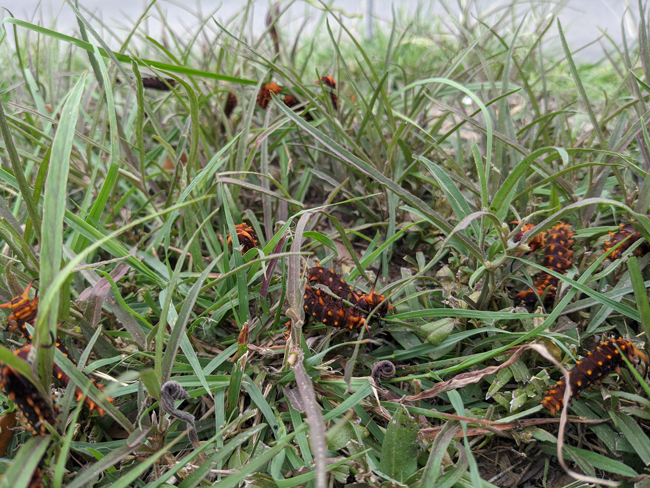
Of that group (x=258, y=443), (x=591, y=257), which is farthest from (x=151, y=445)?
(x=591, y=257)

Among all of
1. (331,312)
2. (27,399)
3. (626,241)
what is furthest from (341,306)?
(626,241)

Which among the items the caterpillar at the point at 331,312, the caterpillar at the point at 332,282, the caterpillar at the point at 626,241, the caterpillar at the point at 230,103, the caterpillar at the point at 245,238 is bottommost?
the caterpillar at the point at 331,312

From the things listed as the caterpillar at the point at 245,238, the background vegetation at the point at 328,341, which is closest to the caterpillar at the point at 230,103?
the background vegetation at the point at 328,341

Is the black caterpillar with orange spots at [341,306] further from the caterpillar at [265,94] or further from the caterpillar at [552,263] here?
the caterpillar at [265,94]

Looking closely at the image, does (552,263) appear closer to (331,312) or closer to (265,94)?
(331,312)

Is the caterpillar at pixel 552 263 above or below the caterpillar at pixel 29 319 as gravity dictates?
above

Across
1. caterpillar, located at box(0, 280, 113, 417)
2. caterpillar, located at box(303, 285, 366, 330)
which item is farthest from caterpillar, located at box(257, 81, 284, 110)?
caterpillar, located at box(0, 280, 113, 417)

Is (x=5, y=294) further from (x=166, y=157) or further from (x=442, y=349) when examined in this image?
(x=442, y=349)
